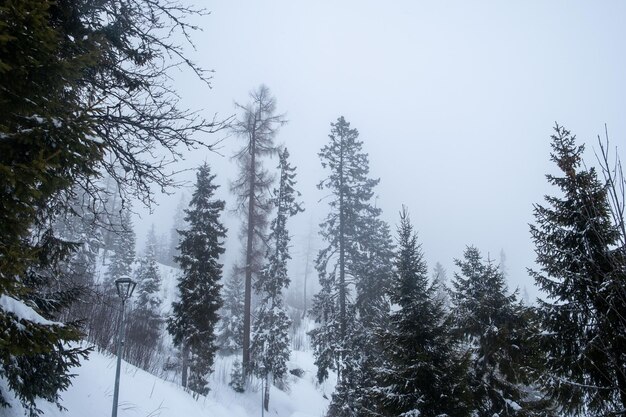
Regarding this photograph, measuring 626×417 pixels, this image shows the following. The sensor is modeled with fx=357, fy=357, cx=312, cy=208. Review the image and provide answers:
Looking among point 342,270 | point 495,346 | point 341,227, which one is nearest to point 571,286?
point 495,346

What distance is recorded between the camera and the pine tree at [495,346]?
10297 millimetres

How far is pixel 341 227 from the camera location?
2327 cm

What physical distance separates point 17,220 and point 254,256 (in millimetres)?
20330

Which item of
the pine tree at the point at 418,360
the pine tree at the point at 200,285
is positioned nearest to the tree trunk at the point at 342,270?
the pine tree at the point at 200,285

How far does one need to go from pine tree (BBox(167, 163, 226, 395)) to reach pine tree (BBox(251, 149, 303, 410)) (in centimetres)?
415

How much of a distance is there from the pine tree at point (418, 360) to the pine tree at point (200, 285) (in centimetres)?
1267

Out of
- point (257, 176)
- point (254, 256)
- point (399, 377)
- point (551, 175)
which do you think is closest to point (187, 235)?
point (254, 256)

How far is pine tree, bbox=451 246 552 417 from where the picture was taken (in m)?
10.3

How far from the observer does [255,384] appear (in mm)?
25406

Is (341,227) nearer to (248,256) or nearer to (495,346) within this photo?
(248,256)

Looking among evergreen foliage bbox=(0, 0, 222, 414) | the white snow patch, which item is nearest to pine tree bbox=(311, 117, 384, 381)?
evergreen foliage bbox=(0, 0, 222, 414)

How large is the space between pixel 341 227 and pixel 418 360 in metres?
15.0

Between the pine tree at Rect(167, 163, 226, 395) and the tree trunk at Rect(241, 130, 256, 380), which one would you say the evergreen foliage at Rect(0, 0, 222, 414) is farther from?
the tree trunk at Rect(241, 130, 256, 380)

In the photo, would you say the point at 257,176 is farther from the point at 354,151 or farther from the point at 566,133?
the point at 566,133
